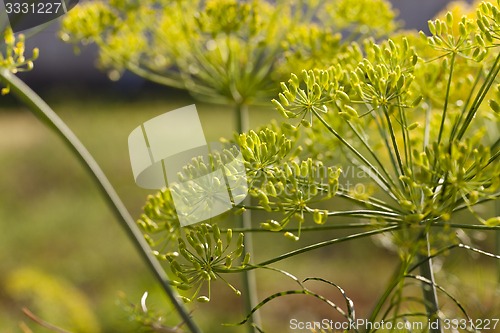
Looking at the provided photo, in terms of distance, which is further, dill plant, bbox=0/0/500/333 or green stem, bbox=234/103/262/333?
green stem, bbox=234/103/262/333

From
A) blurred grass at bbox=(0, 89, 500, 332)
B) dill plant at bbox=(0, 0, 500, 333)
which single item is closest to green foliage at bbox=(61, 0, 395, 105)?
dill plant at bbox=(0, 0, 500, 333)

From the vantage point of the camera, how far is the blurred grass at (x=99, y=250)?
291cm

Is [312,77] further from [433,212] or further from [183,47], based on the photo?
Answer: [183,47]

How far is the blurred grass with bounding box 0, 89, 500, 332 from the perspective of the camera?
291 cm

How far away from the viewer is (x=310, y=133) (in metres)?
0.79

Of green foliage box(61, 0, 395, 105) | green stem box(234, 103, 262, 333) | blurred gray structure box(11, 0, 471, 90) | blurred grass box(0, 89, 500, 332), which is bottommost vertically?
blurred grass box(0, 89, 500, 332)

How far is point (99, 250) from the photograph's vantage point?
373 centimetres

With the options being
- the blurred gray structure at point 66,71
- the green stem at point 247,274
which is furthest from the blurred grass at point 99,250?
the blurred gray structure at point 66,71

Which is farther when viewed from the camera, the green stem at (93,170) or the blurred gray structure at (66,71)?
the blurred gray structure at (66,71)

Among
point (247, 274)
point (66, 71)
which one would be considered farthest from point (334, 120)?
point (66, 71)

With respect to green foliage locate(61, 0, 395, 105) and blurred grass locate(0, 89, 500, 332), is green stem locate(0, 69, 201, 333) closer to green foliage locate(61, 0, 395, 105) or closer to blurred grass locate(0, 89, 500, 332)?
green foliage locate(61, 0, 395, 105)

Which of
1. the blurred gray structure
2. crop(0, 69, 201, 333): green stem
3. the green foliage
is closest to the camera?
crop(0, 69, 201, 333): green stem

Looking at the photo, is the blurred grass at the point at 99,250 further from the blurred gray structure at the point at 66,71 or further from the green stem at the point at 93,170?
the blurred gray structure at the point at 66,71

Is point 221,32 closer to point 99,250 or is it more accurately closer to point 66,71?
point 99,250
